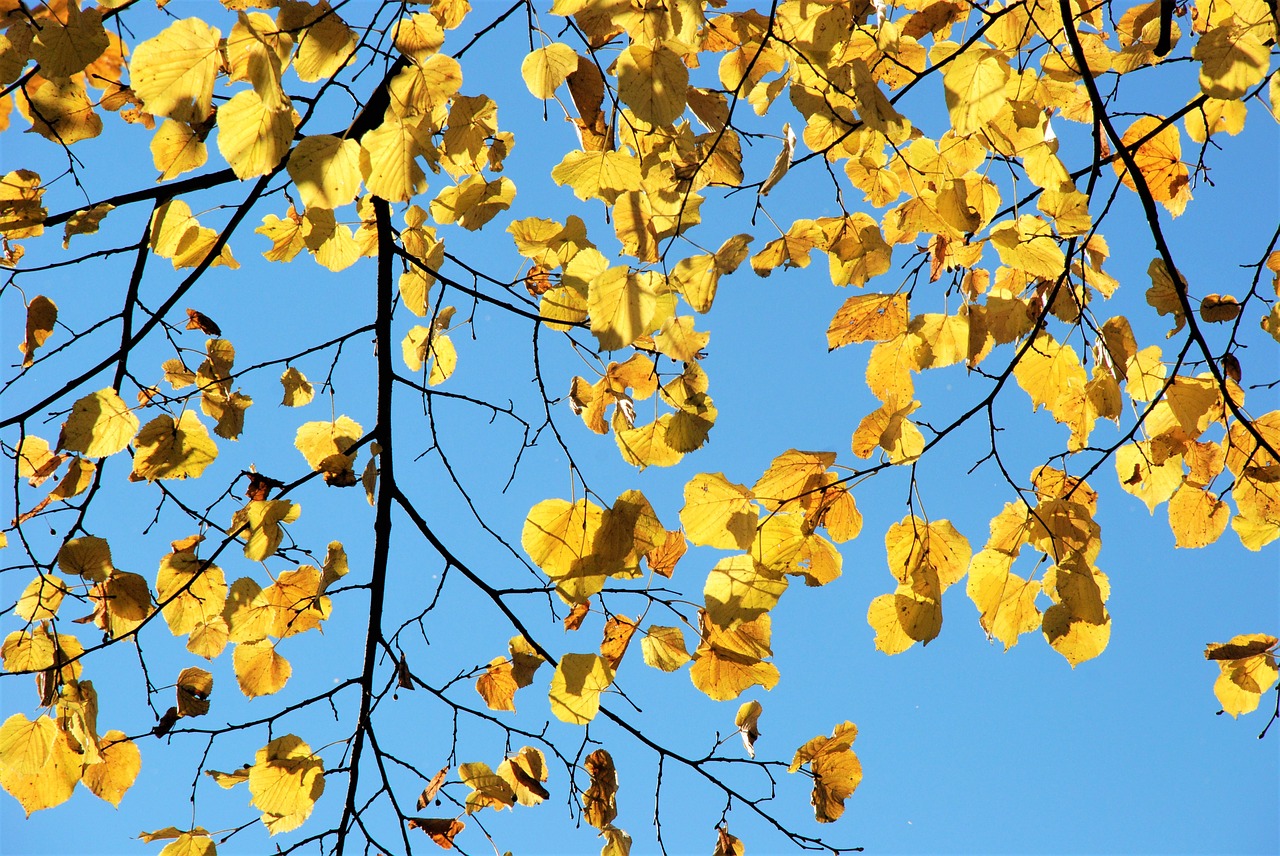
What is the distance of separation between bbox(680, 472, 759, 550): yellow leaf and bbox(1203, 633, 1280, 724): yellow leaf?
1.12 m

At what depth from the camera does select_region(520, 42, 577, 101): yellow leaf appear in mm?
1438

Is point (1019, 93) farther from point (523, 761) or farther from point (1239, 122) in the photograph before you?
point (523, 761)

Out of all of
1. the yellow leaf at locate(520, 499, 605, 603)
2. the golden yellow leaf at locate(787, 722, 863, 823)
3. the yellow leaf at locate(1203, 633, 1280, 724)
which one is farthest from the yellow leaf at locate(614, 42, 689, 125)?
the yellow leaf at locate(1203, 633, 1280, 724)

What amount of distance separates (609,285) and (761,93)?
760 mm

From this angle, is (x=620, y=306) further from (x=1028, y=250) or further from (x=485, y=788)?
(x=485, y=788)

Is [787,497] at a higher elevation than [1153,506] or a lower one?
lower

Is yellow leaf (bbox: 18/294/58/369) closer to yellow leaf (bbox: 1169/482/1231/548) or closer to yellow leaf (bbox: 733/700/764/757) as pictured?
yellow leaf (bbox: 733/700/764/757)

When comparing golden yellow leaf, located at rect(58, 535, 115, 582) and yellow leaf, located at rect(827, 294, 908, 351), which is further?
yellow leaf, located at rect(827, 294, 908, 351)

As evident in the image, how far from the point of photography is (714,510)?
56.2 inches

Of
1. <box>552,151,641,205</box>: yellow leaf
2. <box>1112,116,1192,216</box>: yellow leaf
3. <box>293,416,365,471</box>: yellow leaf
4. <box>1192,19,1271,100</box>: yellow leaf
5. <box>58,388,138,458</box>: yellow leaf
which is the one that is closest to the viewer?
<box>1192,19,1271,100</box>: yellow leaf

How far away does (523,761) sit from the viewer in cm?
185

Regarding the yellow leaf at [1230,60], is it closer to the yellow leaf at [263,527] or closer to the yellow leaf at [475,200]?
the yellow leaf at [475,200]

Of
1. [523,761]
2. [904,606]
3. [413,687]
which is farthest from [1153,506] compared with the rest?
[413,687]

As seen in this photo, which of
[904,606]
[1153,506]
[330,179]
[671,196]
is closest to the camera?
[330,179]
